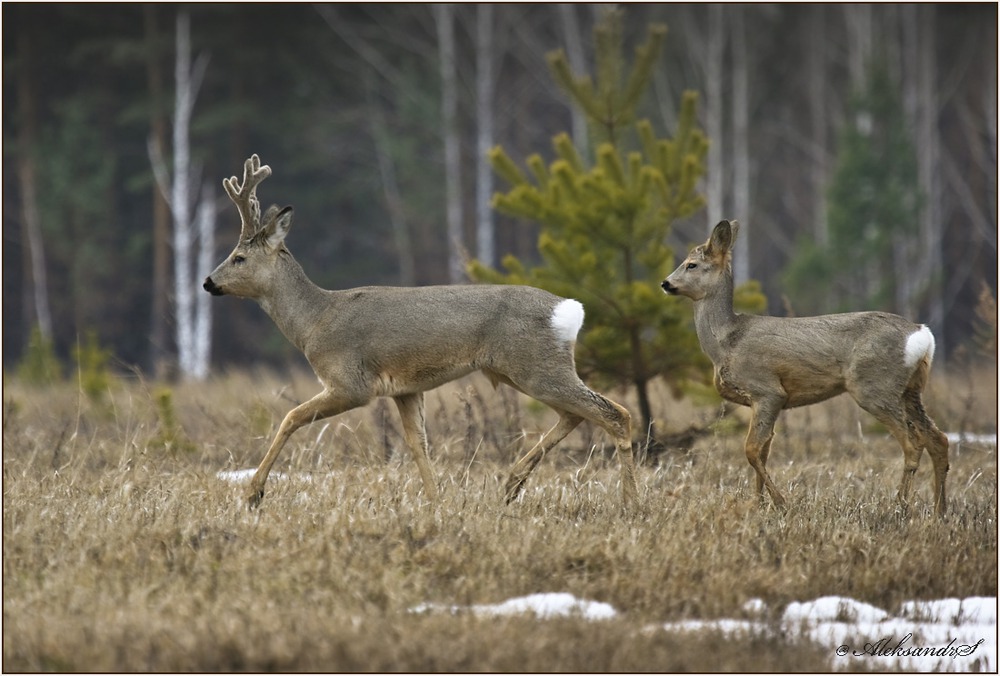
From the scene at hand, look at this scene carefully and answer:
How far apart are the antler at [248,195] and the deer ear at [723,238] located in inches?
118

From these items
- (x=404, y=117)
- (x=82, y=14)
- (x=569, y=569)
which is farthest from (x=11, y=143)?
(x=569, y=569)

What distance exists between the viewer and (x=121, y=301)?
3028 cm

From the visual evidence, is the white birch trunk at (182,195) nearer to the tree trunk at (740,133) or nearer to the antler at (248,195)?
the tree trunk at (740,133)

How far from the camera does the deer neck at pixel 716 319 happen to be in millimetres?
8320

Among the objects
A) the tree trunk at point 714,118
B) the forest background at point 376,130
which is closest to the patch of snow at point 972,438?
the forest background at point 376,130

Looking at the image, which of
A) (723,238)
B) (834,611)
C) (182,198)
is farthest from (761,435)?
(182,198)

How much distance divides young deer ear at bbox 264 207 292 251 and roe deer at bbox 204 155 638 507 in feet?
0.84

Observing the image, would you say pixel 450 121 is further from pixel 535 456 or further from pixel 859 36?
pixel 535 456

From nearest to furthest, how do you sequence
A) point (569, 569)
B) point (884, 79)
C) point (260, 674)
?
point (260, 674) → point (569, 569) → point (884, 79)

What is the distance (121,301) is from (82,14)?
22.2 feet

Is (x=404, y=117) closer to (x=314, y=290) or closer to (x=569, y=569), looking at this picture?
(x=314, y=290)

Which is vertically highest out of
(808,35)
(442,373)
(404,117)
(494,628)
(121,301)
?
(808,35)

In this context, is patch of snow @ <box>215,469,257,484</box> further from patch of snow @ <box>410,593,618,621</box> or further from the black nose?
patch of snow @ <box>410,593,618,621</box>

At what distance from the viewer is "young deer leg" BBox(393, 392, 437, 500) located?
318 inches
